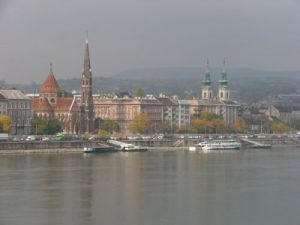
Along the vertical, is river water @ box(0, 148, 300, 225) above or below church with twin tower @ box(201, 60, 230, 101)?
below

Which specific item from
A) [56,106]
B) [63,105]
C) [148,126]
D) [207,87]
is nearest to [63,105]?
[63,105]

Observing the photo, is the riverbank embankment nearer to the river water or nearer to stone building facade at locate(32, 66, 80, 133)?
stone building facade at locate(32, 66, 80, 133)

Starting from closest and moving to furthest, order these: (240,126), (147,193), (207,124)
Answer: (147,193), (207,124), (240,126)

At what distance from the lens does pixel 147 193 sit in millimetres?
14922

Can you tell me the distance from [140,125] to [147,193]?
2425cm

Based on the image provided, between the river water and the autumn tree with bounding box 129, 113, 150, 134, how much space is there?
16706mm

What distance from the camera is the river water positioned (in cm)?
1233

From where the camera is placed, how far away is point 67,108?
37688 millimetres

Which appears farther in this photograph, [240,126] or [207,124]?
[240,126]

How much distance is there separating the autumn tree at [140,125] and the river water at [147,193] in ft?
54.8

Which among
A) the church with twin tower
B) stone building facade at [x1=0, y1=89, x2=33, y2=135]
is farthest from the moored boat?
the church with twin tower

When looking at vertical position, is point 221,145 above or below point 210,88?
below

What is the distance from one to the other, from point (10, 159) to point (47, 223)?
11421mm

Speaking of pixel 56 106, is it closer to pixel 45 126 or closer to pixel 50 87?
pixel 50 87
